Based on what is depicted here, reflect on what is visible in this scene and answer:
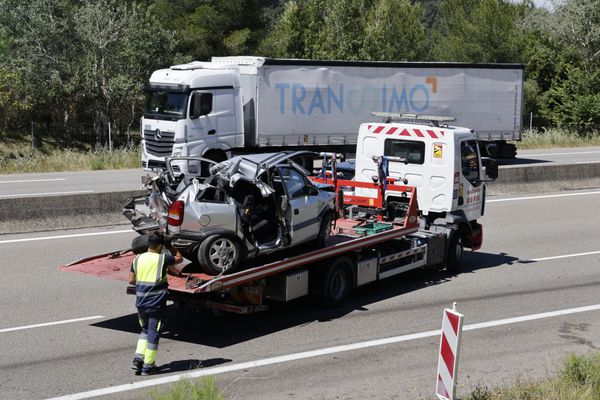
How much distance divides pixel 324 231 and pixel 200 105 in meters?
13.4

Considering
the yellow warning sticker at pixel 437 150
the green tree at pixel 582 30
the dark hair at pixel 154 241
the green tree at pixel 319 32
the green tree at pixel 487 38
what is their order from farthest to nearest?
the green tree at pixel 582 30
the green tree at pixel 487 38
the green tree at pixel 319 32
the yellow warning sticker at pixel 437 150
the dark hair at pixel 154 241

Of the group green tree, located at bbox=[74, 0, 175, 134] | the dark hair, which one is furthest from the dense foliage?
the dark hair

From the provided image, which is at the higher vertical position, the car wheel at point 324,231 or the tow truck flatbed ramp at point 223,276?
the car wheel at point 324,231

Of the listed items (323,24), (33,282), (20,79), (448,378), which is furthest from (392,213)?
(323,24)

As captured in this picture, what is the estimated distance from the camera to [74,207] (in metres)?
18.5

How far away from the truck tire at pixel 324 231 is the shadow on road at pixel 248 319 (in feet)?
2.66

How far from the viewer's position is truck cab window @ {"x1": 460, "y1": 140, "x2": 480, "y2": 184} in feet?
51.0

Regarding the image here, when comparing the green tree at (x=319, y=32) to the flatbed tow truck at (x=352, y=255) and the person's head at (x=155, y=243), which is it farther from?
the person's head at (x=155, y=243)

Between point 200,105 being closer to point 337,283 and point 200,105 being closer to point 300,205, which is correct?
point 337,283

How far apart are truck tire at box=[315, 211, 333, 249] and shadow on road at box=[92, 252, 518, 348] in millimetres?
812

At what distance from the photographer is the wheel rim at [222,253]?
36.2 feet

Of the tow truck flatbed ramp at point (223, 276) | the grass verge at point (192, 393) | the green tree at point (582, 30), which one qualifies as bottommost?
the grass verge at point (192, 393)

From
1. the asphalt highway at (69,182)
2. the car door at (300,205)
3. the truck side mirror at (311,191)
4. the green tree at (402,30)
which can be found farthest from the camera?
the green tree at (402,30)

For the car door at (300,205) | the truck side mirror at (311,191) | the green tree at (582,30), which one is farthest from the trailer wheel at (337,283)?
the green tree at (582,30)
